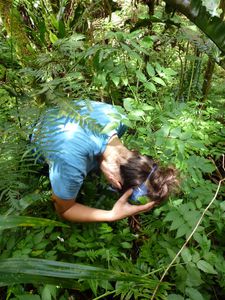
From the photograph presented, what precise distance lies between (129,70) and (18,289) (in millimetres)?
1335

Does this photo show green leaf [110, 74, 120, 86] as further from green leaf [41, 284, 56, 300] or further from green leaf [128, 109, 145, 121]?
green leaf [41, 284, 56, 300]

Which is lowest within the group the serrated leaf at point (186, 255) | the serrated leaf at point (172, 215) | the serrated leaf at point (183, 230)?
the serrated leaf at point (186, 255)

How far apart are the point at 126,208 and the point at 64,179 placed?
1.06 ft

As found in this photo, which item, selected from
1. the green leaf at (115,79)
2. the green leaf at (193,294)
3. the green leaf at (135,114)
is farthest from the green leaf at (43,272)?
the green leaf at (115,79)

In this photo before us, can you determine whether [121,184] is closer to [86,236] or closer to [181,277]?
[86,236]

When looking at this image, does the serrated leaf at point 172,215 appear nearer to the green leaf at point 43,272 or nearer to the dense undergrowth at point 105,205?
the dense undergrowth at point 105,205

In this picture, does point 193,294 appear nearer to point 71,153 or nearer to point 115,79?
point 71,153

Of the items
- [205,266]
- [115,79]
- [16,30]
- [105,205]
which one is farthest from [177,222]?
[16,30]

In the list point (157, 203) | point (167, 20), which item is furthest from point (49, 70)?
point (167, 20)

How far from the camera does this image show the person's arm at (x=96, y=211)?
1.58 meters

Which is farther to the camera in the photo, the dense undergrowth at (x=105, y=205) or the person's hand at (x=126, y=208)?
the person's hand at (x=126, y=208)

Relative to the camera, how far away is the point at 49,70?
56.4 inches

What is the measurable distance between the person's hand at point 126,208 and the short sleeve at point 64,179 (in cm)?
22

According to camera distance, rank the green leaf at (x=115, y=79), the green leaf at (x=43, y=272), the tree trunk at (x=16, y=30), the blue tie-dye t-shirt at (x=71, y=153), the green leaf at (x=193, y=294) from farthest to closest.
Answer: the tree trunk at (x=16, y=30) < the green leaf at (x=115, y=79) < the blue tie-dye t-shirt at (x=71, y=153) < the green leaf at (x=193, y=294) < the green leaf at (x=43, y=272)
